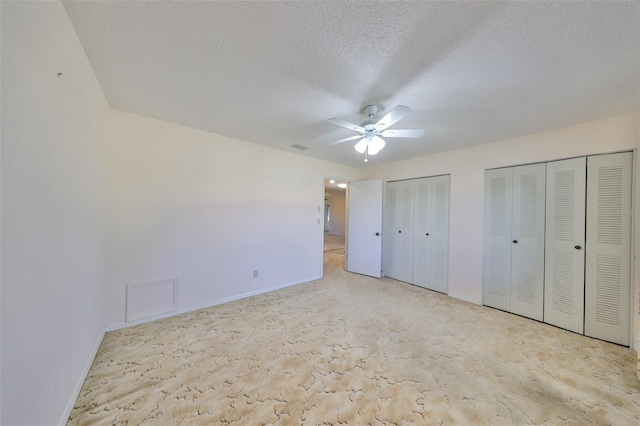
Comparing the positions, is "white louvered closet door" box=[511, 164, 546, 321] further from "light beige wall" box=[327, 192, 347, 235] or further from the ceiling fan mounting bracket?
"light beige wall" box=[327, 192, 347, 235]

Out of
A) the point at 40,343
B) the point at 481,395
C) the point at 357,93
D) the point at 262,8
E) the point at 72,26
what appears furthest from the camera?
the point at 357,93

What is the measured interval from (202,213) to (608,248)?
15.0 feet

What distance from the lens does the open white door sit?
14.3 ft

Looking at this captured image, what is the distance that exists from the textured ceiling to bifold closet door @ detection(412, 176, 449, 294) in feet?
4.64

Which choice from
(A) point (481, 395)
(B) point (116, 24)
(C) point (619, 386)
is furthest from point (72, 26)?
(C) point (619, 386)

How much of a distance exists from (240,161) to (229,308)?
79.9 inches

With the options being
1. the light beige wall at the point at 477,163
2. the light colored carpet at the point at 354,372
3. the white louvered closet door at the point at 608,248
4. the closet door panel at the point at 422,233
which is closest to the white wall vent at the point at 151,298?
the light colored carpet at the point at 354,372

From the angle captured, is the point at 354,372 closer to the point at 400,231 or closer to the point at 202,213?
the point at 202,213

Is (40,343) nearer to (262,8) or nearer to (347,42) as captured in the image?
(262,8)

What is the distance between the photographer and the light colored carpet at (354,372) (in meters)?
1.42

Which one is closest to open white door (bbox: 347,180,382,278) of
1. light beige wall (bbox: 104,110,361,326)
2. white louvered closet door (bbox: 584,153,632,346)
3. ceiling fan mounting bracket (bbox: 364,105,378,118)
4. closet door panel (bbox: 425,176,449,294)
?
closet door panel (bbox: 425,176,449,294)

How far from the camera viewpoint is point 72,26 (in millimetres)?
1293

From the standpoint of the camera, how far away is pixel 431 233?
3768 millimetres

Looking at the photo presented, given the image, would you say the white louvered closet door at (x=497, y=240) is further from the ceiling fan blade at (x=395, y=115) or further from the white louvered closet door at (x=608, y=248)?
the ceiling fan blade at (x=395, y=115)
